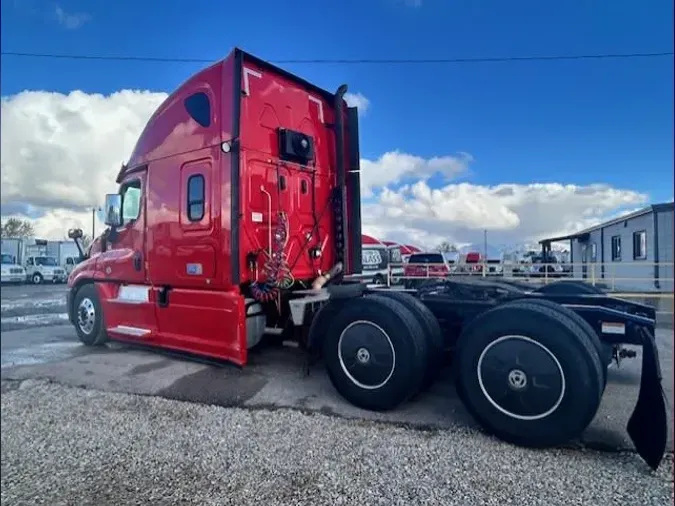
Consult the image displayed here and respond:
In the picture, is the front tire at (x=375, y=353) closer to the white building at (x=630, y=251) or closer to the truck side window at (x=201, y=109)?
the white building at (x=630, y=251)

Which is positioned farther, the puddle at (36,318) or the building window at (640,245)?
the building window at (640,245)

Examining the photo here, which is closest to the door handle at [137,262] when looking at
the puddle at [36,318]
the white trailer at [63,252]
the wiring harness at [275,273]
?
the wiring harness at [275,273]

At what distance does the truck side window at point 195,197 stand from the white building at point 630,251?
9.42 ft

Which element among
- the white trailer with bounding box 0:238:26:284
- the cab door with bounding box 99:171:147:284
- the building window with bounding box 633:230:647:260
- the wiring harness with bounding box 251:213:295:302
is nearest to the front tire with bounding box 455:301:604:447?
the building window with bounding box 633:230:647:260

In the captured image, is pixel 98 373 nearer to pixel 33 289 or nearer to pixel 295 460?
pixel 295 460

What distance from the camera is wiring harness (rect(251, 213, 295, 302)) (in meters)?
3.73

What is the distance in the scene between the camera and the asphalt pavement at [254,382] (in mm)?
2582

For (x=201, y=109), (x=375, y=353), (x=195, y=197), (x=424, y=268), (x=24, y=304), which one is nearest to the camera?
(x=24, y=304)

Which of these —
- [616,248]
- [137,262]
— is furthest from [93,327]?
[616,248]

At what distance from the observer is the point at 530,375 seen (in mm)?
2520

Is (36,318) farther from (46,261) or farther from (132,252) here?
(132,252)

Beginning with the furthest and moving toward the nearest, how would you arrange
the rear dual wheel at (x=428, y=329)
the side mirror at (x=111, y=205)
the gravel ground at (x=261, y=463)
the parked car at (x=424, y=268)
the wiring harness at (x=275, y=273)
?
the wiring harness at (x=275, y=273) < the rear dual wheel at (x=428, y=329) < the parked car at (x=424, y=268) < the side mirror at (x=111, y=205) < the gravel ground at (x=261, y=463)

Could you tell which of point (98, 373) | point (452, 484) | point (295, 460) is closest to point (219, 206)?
point (98, 373)

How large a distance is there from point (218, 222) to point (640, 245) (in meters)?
3.01
